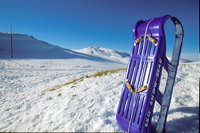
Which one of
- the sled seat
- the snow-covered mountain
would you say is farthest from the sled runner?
the snow-covered mountain

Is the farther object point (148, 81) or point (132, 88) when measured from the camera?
point (132, 88)

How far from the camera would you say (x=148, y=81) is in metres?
3.14

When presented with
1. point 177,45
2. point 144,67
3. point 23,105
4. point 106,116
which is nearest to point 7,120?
point 23,105

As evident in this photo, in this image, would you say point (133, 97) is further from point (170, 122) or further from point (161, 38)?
point (161, 38)

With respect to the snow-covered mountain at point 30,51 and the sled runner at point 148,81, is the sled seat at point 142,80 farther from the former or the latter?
the snow-covered mountain at point 30,51

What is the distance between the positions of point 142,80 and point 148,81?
24 centimetres

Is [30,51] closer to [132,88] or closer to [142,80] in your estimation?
[132,88]

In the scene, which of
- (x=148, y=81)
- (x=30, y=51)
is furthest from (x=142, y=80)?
(x=30, y=51)

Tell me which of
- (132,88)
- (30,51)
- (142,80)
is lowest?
(132,88)

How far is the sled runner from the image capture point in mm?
3074

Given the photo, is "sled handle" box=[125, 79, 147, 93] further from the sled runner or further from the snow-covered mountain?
the snow-covered mountain

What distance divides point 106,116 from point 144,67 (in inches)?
68.6

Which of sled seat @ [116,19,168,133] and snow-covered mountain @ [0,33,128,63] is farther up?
snow-covered mountain @ [0,33,128,63]

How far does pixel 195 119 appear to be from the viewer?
3.20 metres
